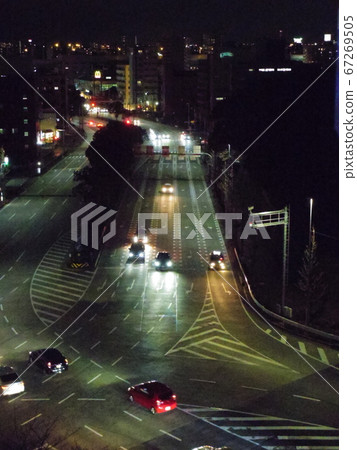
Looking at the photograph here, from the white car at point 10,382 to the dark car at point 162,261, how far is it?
562 inches

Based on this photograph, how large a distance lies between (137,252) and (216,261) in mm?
3957

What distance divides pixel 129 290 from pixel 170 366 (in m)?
9.16

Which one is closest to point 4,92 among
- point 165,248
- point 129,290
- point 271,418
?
point 165,248

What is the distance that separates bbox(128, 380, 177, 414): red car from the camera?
1775 cm

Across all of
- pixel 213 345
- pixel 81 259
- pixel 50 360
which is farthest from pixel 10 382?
pixel 81 259

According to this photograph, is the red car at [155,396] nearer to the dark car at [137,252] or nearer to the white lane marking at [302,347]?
the white lane marking at [302,347]

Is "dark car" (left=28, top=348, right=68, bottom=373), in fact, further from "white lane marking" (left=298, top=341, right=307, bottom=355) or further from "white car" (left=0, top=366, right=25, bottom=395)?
"white lane marking" (left=298, top=341, right=307, bottom=355)

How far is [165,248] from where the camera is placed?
123ft

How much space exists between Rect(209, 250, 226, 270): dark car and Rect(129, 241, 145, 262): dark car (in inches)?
130

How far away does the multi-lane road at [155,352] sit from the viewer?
55.6ft

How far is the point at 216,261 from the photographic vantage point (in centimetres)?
3394

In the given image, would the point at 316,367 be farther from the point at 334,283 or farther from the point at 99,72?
the point at 99,72
